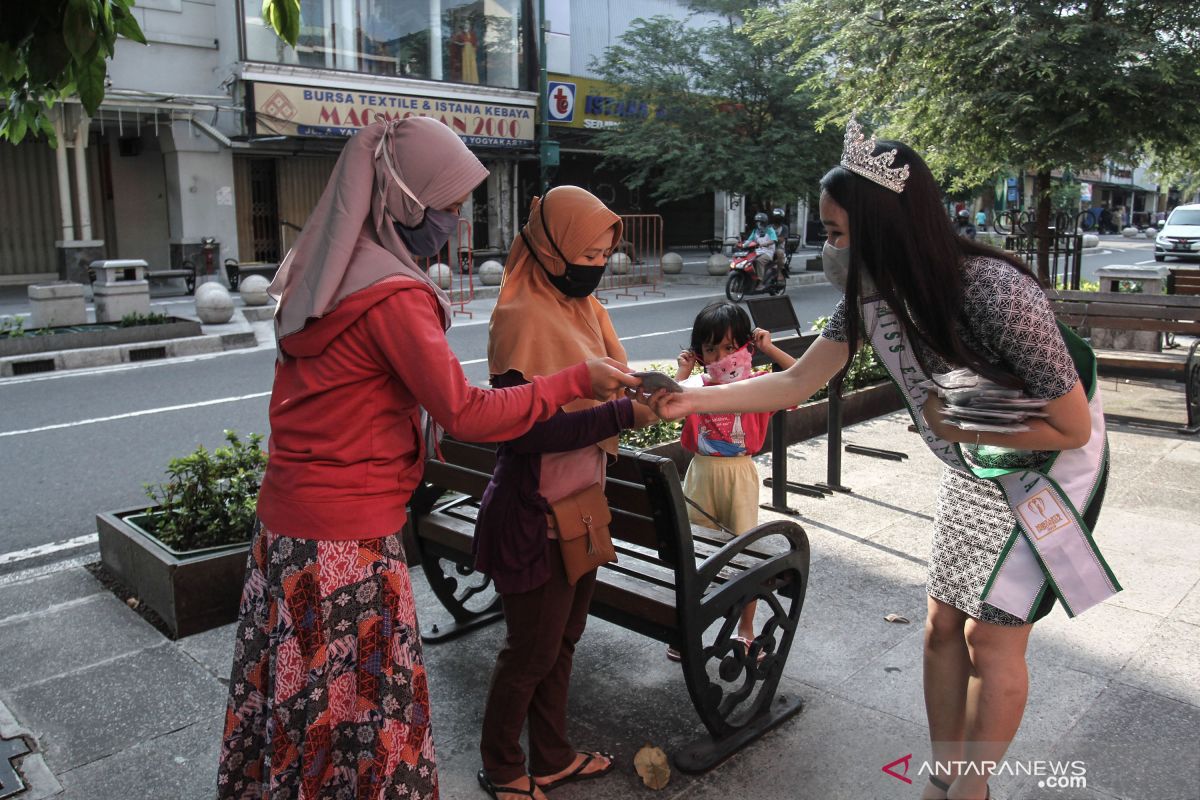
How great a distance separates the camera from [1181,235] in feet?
94.2

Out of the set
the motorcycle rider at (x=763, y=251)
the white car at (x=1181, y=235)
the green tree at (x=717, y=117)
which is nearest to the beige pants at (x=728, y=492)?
the motorcycle rider at (x=763, y=251)

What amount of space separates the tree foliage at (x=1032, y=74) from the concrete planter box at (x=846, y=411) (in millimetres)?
3033

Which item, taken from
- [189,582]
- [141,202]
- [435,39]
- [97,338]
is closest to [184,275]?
[141,202]

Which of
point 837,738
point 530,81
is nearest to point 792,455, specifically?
point 837,738

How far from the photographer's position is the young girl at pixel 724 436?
13.5ft

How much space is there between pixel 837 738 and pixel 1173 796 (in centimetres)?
99

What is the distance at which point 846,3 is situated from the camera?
10.2m

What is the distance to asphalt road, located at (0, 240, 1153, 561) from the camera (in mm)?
6352

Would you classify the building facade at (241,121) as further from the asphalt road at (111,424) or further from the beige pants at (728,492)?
the beige pants at (728,492)

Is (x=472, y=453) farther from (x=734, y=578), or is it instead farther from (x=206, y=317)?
(x=206, y=317)

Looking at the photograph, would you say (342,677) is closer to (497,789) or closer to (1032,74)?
(497,789)

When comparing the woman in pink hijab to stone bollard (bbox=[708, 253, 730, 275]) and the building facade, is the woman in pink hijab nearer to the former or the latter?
the building facade

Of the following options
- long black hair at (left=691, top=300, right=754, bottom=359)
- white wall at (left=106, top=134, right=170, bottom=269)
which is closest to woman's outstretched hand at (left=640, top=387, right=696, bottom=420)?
long black hair at (left=691, top=300, right=754, bottom=359)

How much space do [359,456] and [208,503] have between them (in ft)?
8.75
